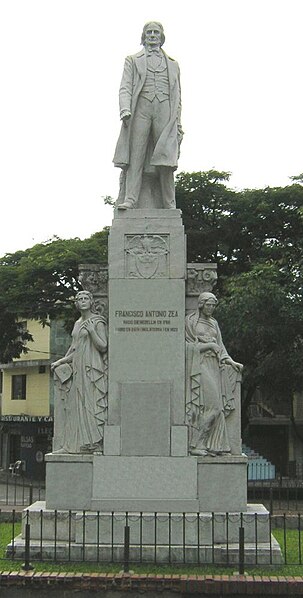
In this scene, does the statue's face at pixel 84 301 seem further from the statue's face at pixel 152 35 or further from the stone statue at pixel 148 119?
the statue's face at pixel 152 35

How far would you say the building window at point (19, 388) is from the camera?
1742 inches

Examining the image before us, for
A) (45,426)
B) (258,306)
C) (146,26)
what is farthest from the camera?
(45,426)

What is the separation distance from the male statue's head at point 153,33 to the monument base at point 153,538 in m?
7.49

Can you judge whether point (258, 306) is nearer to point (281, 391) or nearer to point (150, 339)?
point (281, 391)

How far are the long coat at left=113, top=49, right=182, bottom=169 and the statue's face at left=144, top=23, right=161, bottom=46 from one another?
0.76 feet

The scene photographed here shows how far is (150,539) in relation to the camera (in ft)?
37.4

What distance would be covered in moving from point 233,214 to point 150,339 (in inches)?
698

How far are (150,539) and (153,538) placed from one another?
49 millimetres

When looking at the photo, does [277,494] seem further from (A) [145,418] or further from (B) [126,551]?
(B) [126,551]

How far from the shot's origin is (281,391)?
30.0 metres

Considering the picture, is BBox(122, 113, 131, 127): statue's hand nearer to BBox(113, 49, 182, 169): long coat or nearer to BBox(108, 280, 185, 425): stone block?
BBox(113, 49, 182, 169): long coat

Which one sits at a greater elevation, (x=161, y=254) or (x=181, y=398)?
(x=161, y=254)

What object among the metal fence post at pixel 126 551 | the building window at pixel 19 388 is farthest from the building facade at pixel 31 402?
the metal fence post at pixel 126 551

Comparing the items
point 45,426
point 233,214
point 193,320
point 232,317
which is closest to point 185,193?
point 233,214
